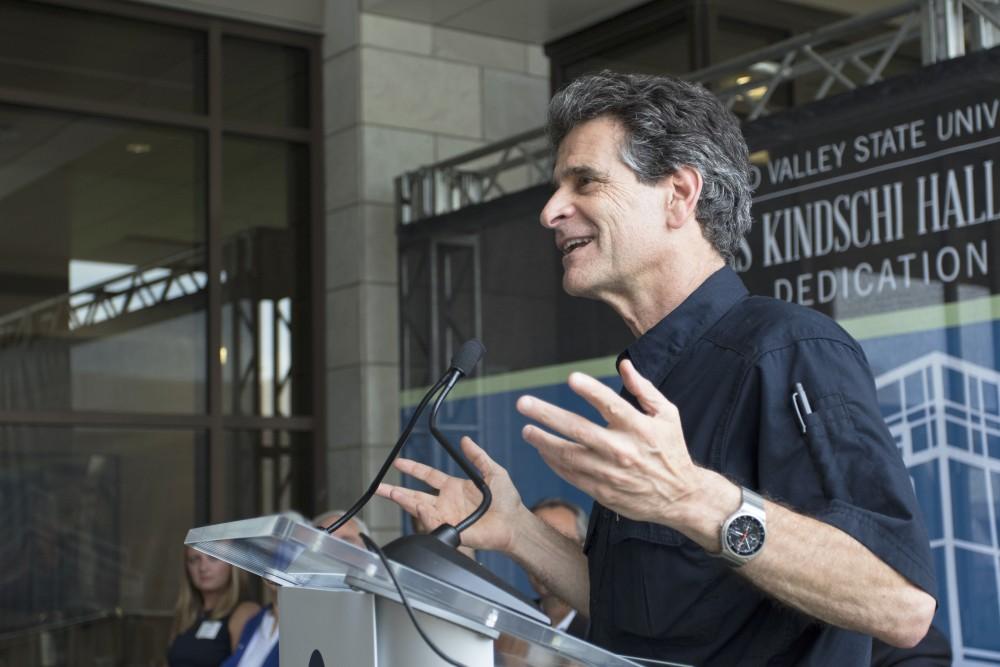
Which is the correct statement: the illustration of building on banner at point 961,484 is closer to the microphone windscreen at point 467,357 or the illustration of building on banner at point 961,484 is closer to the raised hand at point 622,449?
the microphone windscreen at point 467,357

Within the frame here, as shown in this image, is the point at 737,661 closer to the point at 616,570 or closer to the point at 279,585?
the point at 616,570

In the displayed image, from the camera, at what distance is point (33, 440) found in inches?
273

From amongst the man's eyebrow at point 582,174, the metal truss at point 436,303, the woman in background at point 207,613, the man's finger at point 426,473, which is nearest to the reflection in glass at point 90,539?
the woman in background at point 207,613

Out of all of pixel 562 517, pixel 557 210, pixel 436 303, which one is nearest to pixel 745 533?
pixel 557 210

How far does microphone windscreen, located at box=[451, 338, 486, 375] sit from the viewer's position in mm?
1589

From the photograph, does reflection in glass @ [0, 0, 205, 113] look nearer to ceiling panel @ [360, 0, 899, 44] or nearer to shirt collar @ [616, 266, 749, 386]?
ceiling panel @ [360, 0, 899, 44]

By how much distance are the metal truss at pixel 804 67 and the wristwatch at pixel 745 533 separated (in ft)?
3.74

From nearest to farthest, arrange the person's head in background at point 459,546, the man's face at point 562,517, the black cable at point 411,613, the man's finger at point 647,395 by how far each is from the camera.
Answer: the black cable at point 411,613 < the man's finger at point 647,395 < the person's head in background at point 459,546 < the man's face at point 562,517

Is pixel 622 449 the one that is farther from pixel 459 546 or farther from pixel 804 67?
pixel 804 67

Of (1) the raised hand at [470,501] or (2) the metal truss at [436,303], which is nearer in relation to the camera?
(1) the raised hand at [470,501]

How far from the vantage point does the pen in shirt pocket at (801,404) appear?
154 centimetres

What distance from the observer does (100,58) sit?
24.1 ft

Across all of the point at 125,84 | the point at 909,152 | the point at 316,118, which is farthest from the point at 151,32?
the point at 909,152

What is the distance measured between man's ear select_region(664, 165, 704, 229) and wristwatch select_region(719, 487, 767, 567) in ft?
1.94
